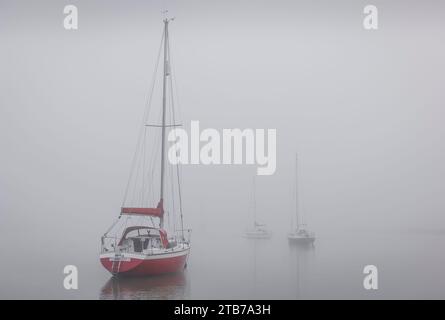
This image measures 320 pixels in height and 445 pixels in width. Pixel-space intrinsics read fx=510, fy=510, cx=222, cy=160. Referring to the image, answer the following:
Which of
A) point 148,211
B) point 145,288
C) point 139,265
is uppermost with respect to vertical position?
point 148,211

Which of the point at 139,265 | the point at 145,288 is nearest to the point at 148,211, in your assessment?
the point at 139,265

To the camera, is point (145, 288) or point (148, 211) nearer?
point (145, 288)

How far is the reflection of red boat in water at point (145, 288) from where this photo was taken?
946 cm

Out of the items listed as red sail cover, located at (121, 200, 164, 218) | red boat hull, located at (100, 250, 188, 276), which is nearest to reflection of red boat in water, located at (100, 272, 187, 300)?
red boat hull, located at (100, 250, 188, 276)

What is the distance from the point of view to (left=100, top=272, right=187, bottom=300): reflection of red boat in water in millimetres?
9461

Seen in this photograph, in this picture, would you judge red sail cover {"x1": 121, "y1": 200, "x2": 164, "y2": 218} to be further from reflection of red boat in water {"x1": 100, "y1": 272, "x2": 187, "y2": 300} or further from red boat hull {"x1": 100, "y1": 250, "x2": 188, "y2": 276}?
reflection of red boat in water {"x1": 100, "y1": 272, "x2": 187, "y2": 300}

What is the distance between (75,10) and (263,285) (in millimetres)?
6563

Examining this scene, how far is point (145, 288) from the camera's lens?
995 centimetres

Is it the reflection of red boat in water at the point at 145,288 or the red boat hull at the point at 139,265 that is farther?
the red boat hull at the point at 139,265

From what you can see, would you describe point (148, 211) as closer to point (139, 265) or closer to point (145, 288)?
point (139, 265)

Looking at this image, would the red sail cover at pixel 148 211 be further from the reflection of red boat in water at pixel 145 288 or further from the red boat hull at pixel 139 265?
the reflection of red boat in water at pixel 145 288

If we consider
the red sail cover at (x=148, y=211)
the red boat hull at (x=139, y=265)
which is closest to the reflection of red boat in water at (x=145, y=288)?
the red boat hull at (x=139, y=265)
